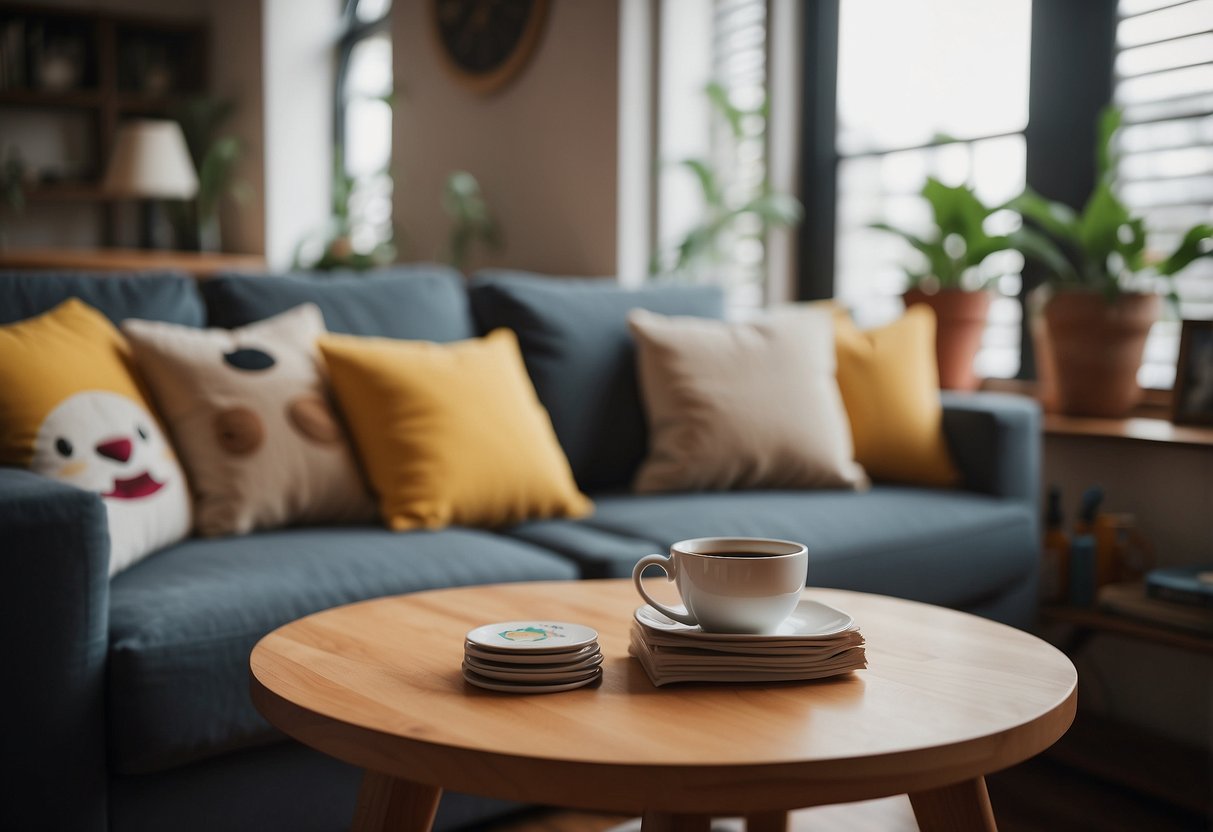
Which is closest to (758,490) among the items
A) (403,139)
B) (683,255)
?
(683,255)

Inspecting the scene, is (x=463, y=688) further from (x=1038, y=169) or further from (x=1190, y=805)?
(x=1038, y=169)

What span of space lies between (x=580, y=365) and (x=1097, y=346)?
1.12 metres

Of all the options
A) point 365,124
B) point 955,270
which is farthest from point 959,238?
point 365,124

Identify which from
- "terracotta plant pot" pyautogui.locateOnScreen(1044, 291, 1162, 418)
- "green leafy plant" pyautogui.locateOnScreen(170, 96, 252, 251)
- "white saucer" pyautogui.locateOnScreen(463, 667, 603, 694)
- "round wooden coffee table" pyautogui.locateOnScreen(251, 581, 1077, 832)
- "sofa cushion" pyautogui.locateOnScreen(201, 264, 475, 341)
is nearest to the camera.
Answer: "round wooden coffee table" pyautogui.locateOnScreen(251, 581, 1077, 832)

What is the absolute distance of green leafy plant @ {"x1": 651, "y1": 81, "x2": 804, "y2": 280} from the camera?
3.16 metres

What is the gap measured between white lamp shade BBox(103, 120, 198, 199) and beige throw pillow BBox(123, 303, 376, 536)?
341 centimetres

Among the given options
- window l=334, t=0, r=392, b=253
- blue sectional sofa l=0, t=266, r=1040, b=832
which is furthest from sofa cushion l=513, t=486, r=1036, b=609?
window l=334, t=0, r=392, b=253

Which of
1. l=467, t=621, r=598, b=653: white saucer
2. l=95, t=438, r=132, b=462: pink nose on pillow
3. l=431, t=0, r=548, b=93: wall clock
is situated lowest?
l=467, t=621, r=598, b=653: white saucer

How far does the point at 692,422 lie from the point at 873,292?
1.27 m

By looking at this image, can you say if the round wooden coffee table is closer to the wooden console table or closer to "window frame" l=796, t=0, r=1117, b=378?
"window frame" l=796, t=0, r=1117, b=378

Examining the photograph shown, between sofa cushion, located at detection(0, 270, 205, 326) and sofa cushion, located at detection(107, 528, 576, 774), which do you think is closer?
sofa cushion, located at detection(107, 528, 576, 774)

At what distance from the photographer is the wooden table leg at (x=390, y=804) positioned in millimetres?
1015

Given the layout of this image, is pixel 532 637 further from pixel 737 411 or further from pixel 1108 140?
pixel 1108 140

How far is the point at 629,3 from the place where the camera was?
3.43 m
